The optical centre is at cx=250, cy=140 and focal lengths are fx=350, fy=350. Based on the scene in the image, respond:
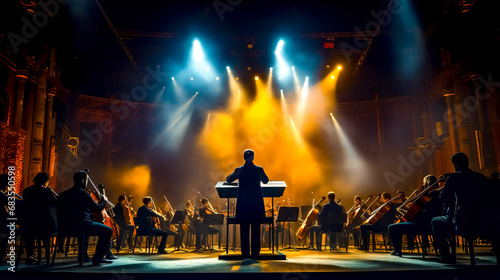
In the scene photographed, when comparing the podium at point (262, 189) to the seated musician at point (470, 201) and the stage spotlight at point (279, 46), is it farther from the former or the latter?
the stage spotlight at point (279, 46)

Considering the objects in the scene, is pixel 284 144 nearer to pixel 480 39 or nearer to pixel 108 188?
pixel 108 188

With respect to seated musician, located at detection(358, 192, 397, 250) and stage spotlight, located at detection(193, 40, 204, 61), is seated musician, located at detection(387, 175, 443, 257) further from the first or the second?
stage spotlight, located at detection(193, 40, 204, 61)

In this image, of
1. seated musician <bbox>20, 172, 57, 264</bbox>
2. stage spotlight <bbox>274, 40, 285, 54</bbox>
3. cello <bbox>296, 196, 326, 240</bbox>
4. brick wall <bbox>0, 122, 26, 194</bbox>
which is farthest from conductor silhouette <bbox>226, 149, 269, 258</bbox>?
stage spotlight <bbox>274, 40, 285, 54</bbox>

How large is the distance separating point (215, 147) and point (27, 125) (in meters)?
8.56

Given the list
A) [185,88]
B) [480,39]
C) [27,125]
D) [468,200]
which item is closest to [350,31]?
[480,39]

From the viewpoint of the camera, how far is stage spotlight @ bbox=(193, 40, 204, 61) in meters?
14.8

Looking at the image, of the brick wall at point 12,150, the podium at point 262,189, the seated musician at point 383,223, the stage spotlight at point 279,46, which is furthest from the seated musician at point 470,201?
the stage spotlight at point 279,46

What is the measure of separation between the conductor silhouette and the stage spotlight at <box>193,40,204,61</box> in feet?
34.6

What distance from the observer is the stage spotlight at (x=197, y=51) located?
14.8m

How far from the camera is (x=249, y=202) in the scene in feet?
17.4

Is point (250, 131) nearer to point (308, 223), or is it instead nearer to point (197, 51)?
point (197, 51)

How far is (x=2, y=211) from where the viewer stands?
5.59 metres

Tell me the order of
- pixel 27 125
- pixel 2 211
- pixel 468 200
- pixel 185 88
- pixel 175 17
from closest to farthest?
pixel 468 200 < pixel 2 211 < pixel 27 125 < pixel 175 17 < pixel 185 88

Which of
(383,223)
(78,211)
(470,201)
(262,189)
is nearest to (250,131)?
(383,223)
